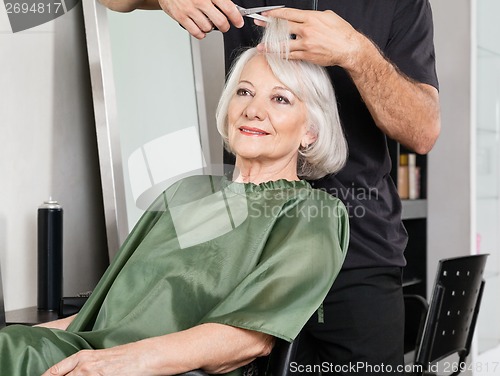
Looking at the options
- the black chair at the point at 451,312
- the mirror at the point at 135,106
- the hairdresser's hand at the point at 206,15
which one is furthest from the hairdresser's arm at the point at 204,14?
the black chair at the point at 451,312

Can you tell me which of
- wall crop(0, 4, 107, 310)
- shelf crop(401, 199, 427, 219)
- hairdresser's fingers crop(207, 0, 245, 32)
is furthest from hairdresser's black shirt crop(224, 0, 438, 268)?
shelf crop(401, 199, 427, 219)

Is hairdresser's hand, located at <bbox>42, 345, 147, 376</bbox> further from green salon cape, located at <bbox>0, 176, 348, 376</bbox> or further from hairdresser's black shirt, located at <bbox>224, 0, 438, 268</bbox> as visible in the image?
hairdresser's black shirt, located at <bbox>224, 0, 438, 268</bbox>

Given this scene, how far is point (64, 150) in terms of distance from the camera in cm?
254

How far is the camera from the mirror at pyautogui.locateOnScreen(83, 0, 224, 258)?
247cm

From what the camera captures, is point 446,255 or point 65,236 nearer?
point 65,236

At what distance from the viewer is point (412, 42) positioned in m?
1.94

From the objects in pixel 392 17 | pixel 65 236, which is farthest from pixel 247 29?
pixel 65 236

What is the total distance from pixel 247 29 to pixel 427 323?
1.14 meters

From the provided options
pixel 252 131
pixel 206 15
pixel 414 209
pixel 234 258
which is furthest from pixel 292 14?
pixel 414 209

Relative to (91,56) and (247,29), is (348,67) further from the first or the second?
(91,56)

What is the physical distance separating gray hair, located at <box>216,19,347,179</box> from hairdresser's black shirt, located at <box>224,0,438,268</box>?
0.07 meters

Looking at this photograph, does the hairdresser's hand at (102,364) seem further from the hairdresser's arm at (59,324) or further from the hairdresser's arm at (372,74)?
the hairdresser's arm at (372,74)

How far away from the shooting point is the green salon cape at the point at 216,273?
61.9 inches

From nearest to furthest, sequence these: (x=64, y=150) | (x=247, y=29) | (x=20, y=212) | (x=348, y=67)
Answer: (x=348, y=67)
(x=247, y=29)
(x=20, y=212)
(x=64, y=150)
